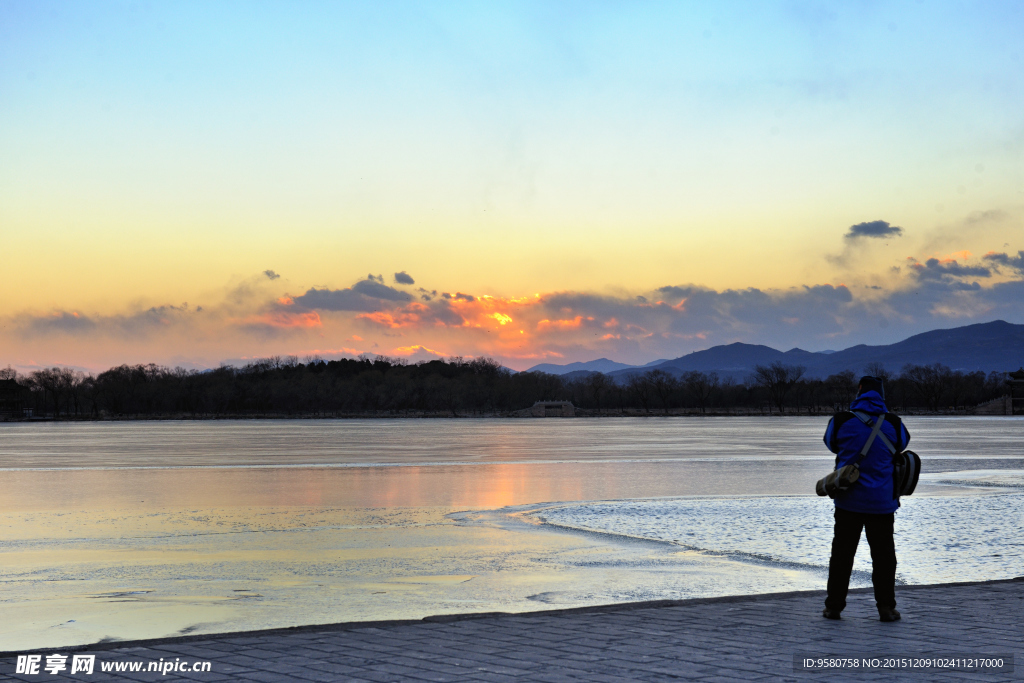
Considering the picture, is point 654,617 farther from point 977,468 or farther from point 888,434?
point 977,468

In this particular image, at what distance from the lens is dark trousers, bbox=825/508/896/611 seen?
8047 mm

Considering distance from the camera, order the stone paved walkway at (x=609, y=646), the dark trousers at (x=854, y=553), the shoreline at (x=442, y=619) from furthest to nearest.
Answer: the dark trousers at (x=854, y=553), the shoreline at (x=442, y=619), the stone paved walkway at (x=609, y=646)

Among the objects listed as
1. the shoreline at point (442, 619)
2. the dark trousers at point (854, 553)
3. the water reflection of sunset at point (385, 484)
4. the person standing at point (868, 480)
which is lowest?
the water reflection of sunset at point (385, 484)

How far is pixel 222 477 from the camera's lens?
30.0m

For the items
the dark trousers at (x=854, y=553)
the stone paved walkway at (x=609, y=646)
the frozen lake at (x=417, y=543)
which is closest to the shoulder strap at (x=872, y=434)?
the dark trousers at (x=854, y=553)

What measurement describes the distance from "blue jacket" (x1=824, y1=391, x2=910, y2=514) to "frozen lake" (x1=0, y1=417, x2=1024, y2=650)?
254 cm

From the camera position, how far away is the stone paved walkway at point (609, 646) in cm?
619

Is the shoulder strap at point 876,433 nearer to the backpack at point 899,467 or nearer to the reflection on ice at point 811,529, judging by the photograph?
the backpack at point 899,467

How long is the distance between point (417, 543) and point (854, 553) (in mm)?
8046

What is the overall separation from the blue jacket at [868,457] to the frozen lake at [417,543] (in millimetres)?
2541

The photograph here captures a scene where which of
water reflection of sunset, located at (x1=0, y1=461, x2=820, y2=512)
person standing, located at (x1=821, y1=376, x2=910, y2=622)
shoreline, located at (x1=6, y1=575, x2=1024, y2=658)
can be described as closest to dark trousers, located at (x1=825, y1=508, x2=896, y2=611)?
person standing, located at (x1=821, y1=376, x2=910, y2=622)

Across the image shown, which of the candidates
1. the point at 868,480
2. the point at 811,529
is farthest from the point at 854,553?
the point at 811,529

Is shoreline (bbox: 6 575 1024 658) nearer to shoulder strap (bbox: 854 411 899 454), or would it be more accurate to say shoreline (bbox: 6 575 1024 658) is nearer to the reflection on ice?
shoulder strap (bbox: 854 411 899 454)

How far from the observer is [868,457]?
8375 mm
